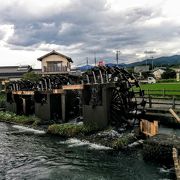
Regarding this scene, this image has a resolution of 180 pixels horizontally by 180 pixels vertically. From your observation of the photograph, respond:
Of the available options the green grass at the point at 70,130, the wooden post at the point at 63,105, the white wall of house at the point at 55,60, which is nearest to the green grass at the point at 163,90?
the wooden post at the point at 63,105

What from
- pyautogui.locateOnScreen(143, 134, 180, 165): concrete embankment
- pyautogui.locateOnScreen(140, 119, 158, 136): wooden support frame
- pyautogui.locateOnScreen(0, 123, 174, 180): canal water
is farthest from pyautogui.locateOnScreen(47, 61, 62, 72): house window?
pyautogui.locateOnScreen(143, 134, 180, 165): concrete embankment

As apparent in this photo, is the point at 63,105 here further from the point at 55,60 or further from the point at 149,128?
the point at 55,60

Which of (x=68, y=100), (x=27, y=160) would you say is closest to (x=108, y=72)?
(x=68, y=100)

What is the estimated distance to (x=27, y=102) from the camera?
30.3 metres

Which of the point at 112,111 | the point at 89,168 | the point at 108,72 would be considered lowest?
the point at 89,168

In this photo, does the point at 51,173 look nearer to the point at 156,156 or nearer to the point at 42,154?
the point at 42,154

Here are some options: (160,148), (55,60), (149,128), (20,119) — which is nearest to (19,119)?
(20,119)

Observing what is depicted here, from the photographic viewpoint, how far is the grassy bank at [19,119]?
2570 centimetres

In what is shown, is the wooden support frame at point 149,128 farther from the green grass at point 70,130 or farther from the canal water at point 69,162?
the green grass at point 70,130

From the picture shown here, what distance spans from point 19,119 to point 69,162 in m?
13.6

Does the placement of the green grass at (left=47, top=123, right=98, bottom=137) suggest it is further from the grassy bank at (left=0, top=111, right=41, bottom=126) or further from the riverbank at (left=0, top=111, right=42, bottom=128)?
the grassy bank at (left=0, top=111, right=41, bottom=126)

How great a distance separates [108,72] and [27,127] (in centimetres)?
738

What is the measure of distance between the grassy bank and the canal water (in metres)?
5.85

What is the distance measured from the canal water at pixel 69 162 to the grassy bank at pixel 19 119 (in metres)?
5.85
